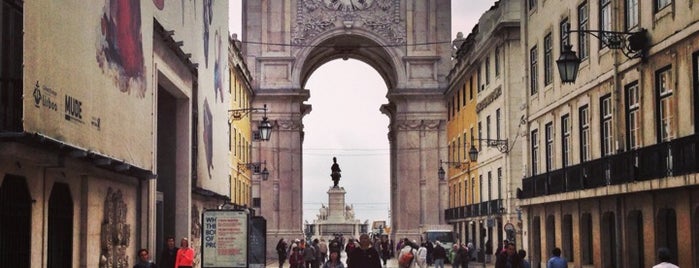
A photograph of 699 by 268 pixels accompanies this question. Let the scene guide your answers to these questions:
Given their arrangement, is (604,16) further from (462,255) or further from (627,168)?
(462,255)

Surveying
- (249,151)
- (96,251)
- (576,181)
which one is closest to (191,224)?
(576,181)

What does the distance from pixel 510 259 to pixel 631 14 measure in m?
7.26

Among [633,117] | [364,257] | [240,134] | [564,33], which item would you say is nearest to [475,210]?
[240,134]

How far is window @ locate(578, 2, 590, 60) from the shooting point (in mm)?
33219

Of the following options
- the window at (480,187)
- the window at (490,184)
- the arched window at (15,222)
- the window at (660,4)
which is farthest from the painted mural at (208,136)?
the window at (480,187)

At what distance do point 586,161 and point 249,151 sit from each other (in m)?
46.5

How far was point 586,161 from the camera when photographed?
3269 centimetres

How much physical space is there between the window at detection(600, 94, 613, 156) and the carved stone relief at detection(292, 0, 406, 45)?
1917 inches

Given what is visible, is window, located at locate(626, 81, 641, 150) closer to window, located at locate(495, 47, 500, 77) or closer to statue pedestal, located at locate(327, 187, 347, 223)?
window, located at locate(495, 47, 500, 77)

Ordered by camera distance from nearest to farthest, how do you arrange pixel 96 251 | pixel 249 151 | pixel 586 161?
pixel 96 251, pixel 586 161, pixel 249 151

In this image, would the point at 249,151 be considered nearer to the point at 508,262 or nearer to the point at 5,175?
the point at 508,262

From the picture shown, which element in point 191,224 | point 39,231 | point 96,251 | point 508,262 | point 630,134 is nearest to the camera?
point 39,231

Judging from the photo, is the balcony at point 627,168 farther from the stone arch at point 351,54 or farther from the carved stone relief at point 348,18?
the carved stone relief at point 348,18

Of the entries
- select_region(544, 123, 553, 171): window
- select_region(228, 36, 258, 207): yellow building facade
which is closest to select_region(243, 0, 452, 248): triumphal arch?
select_region(228, 36, 258, 207): yellow building facade
